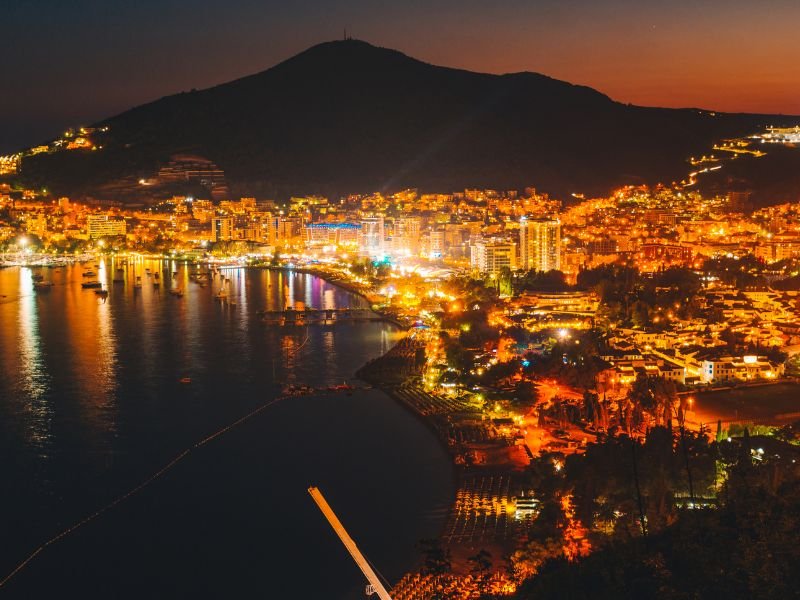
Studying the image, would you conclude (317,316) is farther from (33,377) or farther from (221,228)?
(221,228)

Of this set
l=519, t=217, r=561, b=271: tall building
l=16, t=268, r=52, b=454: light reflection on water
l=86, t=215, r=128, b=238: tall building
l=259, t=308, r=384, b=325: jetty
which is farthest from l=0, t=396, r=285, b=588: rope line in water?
l=86, t=215, r=128, b=238: tall building

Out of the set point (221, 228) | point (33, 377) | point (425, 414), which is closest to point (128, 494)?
point (425, 414)

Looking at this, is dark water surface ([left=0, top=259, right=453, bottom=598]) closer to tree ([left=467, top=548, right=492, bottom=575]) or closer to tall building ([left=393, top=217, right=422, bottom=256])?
tree ([left=467, top=548, right=492, bottom=575])

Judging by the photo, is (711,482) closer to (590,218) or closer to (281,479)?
(281,479)

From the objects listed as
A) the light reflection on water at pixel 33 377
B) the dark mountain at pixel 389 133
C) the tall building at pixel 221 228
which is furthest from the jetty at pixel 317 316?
the dark mountain at pixel 389 133

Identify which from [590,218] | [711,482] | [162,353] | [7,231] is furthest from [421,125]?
[711,482]

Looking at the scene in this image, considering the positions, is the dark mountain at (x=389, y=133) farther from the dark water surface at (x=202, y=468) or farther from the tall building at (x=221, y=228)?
the dark water surface at (x=202, y=468)
